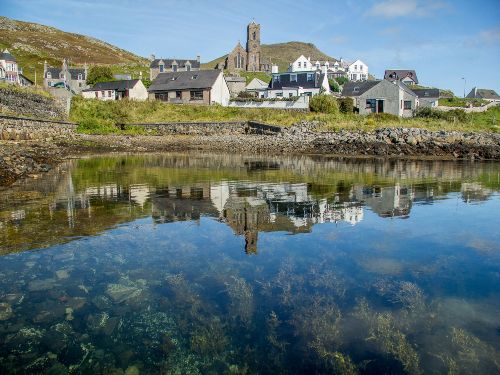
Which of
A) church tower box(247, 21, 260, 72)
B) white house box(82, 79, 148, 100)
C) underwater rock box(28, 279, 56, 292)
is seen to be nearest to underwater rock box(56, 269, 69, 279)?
underwater rock box(28, 279, 56, 292)

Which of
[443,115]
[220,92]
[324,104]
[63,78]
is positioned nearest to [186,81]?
[220,92]

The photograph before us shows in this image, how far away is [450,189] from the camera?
76.2 ft

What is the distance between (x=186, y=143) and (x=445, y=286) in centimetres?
4733

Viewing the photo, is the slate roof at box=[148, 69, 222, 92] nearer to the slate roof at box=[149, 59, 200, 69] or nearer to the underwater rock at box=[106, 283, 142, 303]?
the slate roof at box=[149, 59, 200, 69]

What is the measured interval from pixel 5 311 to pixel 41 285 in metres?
1.34

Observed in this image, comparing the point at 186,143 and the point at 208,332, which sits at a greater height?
the point at 186,143

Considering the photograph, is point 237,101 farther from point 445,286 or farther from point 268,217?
point 445,286

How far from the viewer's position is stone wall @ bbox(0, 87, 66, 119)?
4341cm

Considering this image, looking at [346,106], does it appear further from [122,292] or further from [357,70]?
[357,70]

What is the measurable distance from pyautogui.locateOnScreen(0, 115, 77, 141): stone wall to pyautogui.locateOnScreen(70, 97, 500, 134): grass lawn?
474cm

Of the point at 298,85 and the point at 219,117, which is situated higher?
the point at 298,85

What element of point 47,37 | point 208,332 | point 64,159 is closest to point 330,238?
point 208,332

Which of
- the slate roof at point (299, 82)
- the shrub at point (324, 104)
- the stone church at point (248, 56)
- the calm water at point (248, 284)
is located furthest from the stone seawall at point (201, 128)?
the stone church at point (248, 56)

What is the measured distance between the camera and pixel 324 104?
60.1 meters
